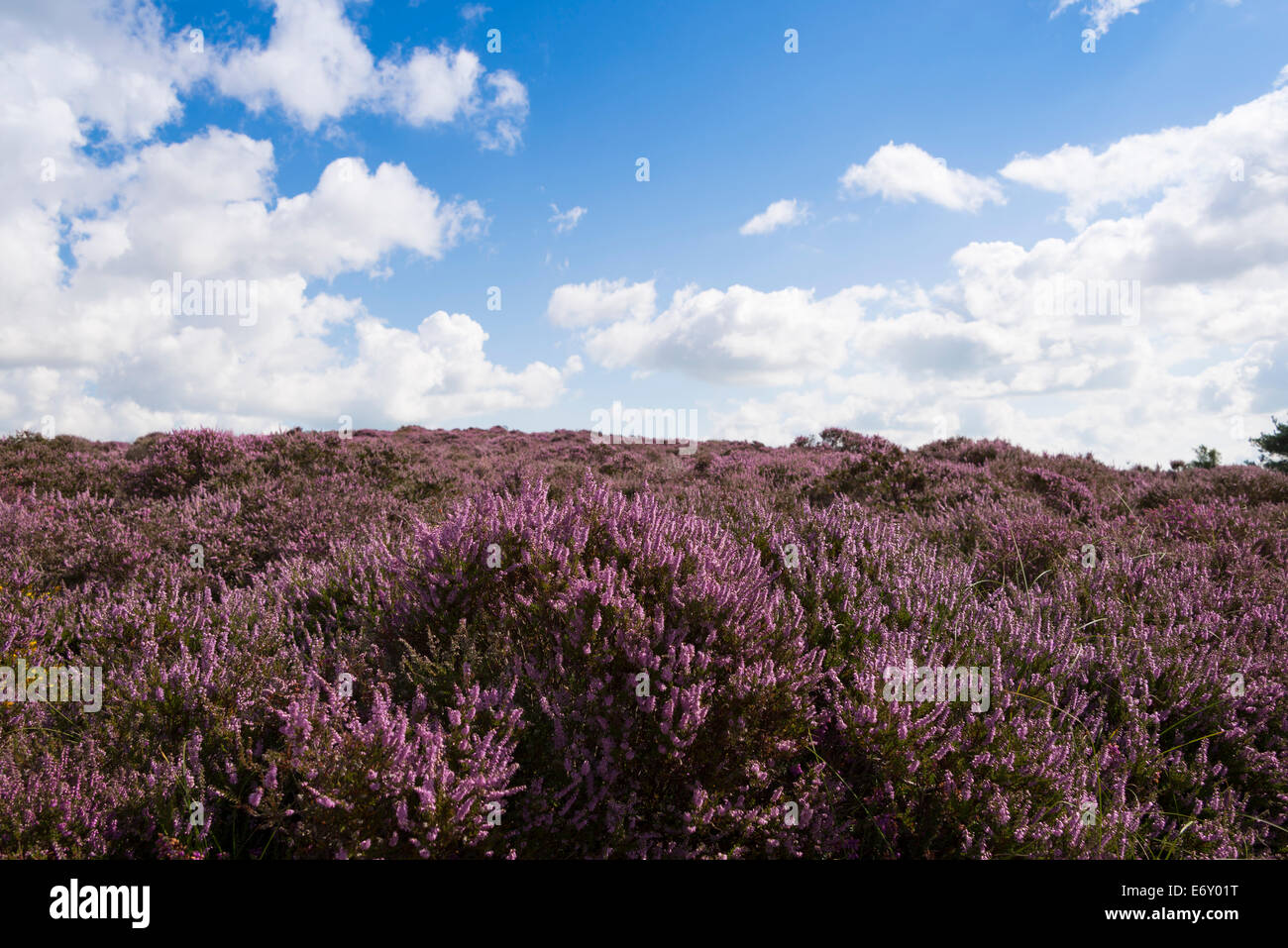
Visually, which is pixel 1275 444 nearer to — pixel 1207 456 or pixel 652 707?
pixel 1207 456

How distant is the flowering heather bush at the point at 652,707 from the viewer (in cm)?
218

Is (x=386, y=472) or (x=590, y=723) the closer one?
(x=590, y=723)

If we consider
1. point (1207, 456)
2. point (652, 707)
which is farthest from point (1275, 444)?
point (652, 707)

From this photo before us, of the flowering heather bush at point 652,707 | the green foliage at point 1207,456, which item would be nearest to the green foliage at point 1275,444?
the green foliage at point 1207,456

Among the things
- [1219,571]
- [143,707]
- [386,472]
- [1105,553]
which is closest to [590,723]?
[143,707]

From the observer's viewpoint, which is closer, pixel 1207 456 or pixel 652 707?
pixel 652 707

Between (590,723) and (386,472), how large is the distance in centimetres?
765

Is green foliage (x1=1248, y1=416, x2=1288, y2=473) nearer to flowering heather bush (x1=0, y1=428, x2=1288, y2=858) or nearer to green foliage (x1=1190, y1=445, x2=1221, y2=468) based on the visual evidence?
green foliage (x1=1190, y1=445, x2=1221, y2=468)

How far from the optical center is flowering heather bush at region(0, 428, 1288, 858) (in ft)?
7.14

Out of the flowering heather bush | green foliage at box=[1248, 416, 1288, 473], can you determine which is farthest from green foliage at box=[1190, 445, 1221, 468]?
the flowering heather bush

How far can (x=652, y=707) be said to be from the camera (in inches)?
88.4

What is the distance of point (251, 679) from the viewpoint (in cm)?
283
